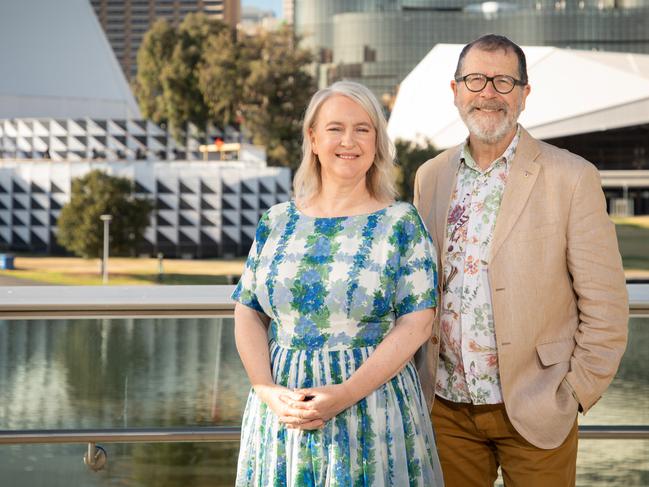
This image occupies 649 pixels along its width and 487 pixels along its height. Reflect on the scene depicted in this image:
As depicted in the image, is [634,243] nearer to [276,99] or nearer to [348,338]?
[276,99]

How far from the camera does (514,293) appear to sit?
1.85 meters

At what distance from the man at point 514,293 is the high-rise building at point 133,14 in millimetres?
93316

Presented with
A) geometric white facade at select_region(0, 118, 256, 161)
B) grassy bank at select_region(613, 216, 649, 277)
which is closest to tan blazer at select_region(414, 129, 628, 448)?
grassy bank at select_region(613, 216, 649, 277)

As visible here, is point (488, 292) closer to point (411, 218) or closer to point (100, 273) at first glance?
point (411, 218)

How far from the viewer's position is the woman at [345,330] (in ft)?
5.67

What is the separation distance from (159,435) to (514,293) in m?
1.07

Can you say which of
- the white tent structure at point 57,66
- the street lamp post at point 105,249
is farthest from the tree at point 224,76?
the white tent structure at point 57,66

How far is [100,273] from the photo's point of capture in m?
38.8

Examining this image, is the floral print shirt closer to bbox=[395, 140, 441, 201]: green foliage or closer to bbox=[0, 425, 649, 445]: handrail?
bbox=[0, 425, 649, 445]: handrail

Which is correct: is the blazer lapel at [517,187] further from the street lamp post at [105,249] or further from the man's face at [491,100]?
the street lamp post at [105,249]

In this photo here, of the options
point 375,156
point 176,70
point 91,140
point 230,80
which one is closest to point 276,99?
point 230,80

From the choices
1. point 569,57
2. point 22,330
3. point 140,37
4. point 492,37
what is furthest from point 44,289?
point 140,37

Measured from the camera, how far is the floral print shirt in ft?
6.18

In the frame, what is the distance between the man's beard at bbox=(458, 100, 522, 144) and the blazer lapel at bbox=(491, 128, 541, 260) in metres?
0.05
